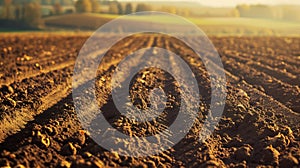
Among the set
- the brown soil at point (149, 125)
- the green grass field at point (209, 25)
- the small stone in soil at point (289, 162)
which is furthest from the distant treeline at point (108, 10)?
the small stone in soil at point (289, 162)

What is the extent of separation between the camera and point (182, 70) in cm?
1235

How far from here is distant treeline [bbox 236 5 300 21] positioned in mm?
81375

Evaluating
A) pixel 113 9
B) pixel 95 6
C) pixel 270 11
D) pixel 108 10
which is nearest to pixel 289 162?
pixel 113 9

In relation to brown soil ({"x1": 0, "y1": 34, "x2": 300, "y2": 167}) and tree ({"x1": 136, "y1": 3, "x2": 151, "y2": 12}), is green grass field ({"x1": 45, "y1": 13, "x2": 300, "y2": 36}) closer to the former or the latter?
tree ({"x1": 136, "y1": 3, "x2": 151, "y2": 12})

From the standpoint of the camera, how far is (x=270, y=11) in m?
86.5

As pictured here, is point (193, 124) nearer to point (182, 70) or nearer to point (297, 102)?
point (297, 102)

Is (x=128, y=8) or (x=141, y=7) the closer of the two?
(x=141, y=7)

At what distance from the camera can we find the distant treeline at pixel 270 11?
81.4 meters

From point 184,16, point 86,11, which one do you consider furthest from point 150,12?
point 86,11

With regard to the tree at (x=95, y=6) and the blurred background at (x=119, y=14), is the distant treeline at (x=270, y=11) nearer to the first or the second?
the blurred background at (x=119, y=14)

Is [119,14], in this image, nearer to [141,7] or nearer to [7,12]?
[141,7]

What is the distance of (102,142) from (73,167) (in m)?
0.93

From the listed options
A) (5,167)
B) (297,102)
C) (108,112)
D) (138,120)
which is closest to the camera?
(5,167)

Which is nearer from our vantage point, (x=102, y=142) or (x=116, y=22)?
(x=102, y=142)
